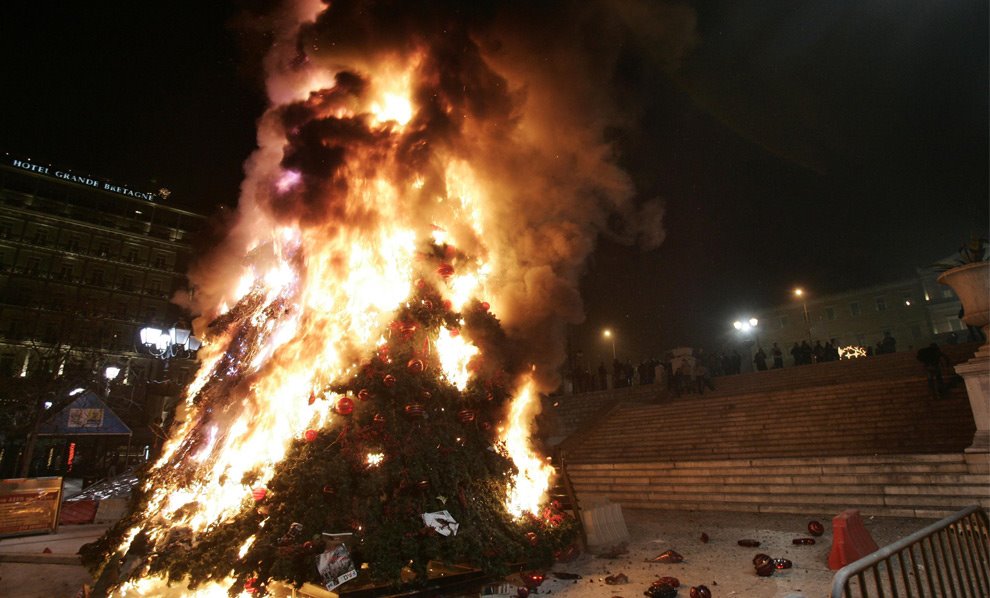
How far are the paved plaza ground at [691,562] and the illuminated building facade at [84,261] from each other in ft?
133

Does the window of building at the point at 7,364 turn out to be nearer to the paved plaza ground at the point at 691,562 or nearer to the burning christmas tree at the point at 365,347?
the paved plaza ground at the point at 691,562

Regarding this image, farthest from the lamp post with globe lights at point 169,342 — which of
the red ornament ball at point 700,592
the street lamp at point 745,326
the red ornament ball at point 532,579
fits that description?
the street lamp at point 745,326

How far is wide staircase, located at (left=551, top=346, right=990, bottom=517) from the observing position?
35.4 ft

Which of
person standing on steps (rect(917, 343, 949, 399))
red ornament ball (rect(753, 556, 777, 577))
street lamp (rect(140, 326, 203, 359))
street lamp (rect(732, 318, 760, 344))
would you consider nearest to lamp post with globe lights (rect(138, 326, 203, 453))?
street lamp (rect(140, 326, 203, 359))

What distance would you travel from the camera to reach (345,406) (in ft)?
26.6

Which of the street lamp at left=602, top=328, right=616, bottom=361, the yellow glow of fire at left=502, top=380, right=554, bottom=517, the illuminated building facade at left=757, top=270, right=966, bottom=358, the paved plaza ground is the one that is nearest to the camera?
the paved plaza ground

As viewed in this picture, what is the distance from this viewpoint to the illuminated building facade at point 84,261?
47.2 meters

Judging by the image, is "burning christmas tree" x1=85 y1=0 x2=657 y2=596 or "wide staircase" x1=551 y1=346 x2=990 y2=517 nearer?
"burning christmas tree" x1=85 y1=0 x2=657 y2=596

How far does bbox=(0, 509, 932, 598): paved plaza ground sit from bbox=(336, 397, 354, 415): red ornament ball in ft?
12.4

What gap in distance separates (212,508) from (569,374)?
2459 centimetres

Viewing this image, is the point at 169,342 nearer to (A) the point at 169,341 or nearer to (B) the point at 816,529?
(A) the point at 169,341

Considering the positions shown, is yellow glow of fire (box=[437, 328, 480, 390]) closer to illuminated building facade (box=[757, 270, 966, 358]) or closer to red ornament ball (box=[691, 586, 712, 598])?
red ornament ball (box=[691, 586, 712, 598])

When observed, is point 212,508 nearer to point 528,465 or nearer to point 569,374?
point 528,465

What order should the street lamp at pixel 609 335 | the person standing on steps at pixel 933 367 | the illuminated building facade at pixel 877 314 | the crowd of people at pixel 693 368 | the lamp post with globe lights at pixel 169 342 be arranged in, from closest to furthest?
the lamp post with globe lights at pixel 169 342
the person standing on steps at pixel 933 367
the crowd of people at pixel 693 368
the street lamp at pixel 609 335
the illuminated building facade at pixel 877 314
